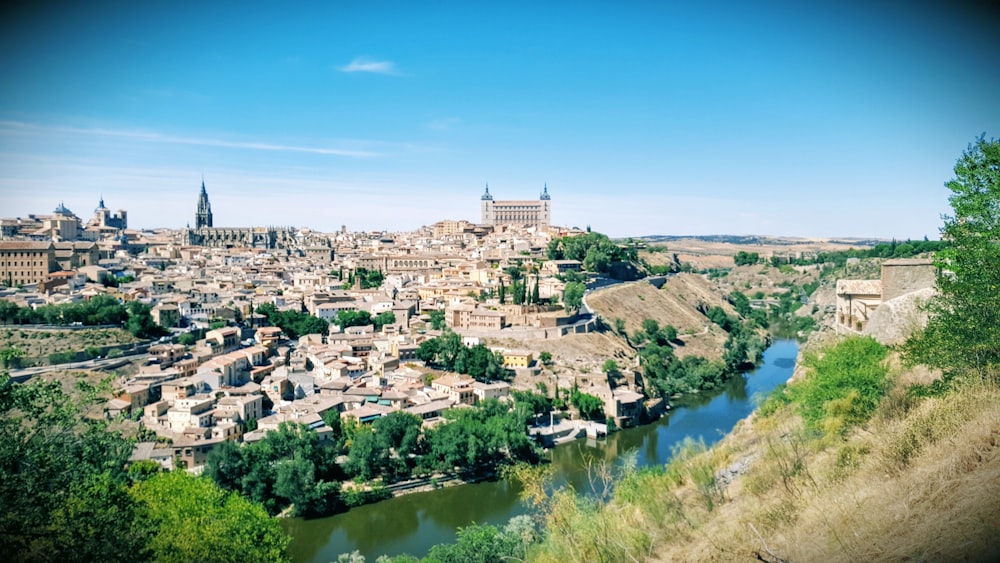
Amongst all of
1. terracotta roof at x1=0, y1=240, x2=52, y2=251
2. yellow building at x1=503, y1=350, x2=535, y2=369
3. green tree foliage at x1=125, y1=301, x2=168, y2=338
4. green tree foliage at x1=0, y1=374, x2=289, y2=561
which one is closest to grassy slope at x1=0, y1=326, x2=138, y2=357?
green tree foliage at x1=125, y1=301, x2=168, y2=338

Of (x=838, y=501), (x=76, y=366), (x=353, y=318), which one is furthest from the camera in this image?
(x=353, y=318)

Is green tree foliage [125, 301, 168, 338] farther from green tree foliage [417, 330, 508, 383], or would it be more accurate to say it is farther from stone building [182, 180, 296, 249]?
stone building [182, 180, 296, 249]

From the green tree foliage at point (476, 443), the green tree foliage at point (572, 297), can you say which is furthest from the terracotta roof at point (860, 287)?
the green tree foliage at point (572, 297)

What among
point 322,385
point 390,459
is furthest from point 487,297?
point 390,459

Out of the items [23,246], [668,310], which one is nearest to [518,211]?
[668,310]

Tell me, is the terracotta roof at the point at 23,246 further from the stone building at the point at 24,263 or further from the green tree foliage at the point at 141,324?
the green tree foliage at the point at 141,324

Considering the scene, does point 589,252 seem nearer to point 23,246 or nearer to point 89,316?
point 89,316
